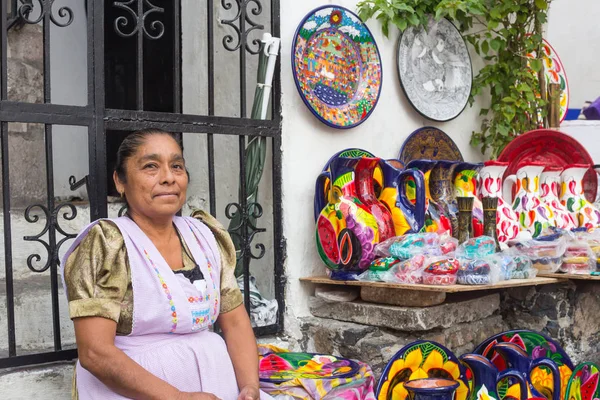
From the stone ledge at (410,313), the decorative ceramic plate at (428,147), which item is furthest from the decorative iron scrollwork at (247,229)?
the decorative ceramic plate at (428,147)

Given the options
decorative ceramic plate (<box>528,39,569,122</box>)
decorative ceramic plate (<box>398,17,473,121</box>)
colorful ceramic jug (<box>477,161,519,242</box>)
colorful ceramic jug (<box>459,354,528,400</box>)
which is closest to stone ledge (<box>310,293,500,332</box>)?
colorful ceramic jug (<box>459,354,528,400</box>)

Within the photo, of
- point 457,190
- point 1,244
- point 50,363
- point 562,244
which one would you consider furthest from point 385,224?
point 1,244

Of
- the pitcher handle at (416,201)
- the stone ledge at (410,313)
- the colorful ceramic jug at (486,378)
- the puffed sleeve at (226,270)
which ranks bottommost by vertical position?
the colorful ceramic jug at (486,378)

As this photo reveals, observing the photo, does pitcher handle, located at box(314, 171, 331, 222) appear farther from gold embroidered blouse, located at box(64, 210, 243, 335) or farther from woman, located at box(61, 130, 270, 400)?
gold embroidered blouse, located at box(64, 210, 243, 335)

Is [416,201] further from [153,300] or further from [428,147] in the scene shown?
[153,300]

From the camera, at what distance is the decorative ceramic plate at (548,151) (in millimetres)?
3584

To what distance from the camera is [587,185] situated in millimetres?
3727

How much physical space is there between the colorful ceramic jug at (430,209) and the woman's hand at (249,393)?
3.81 ft

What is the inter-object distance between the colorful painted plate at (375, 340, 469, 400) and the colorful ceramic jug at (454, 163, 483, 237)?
0.77 m

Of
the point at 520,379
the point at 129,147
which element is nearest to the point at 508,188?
the point at 520,379

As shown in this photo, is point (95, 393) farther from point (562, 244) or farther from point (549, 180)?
point (549, 180)

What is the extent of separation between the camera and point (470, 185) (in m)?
3.22

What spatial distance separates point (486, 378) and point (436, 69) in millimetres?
1579

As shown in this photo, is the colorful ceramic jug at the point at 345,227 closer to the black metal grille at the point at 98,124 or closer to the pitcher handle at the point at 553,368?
the black metal grille at the point at 98,124
